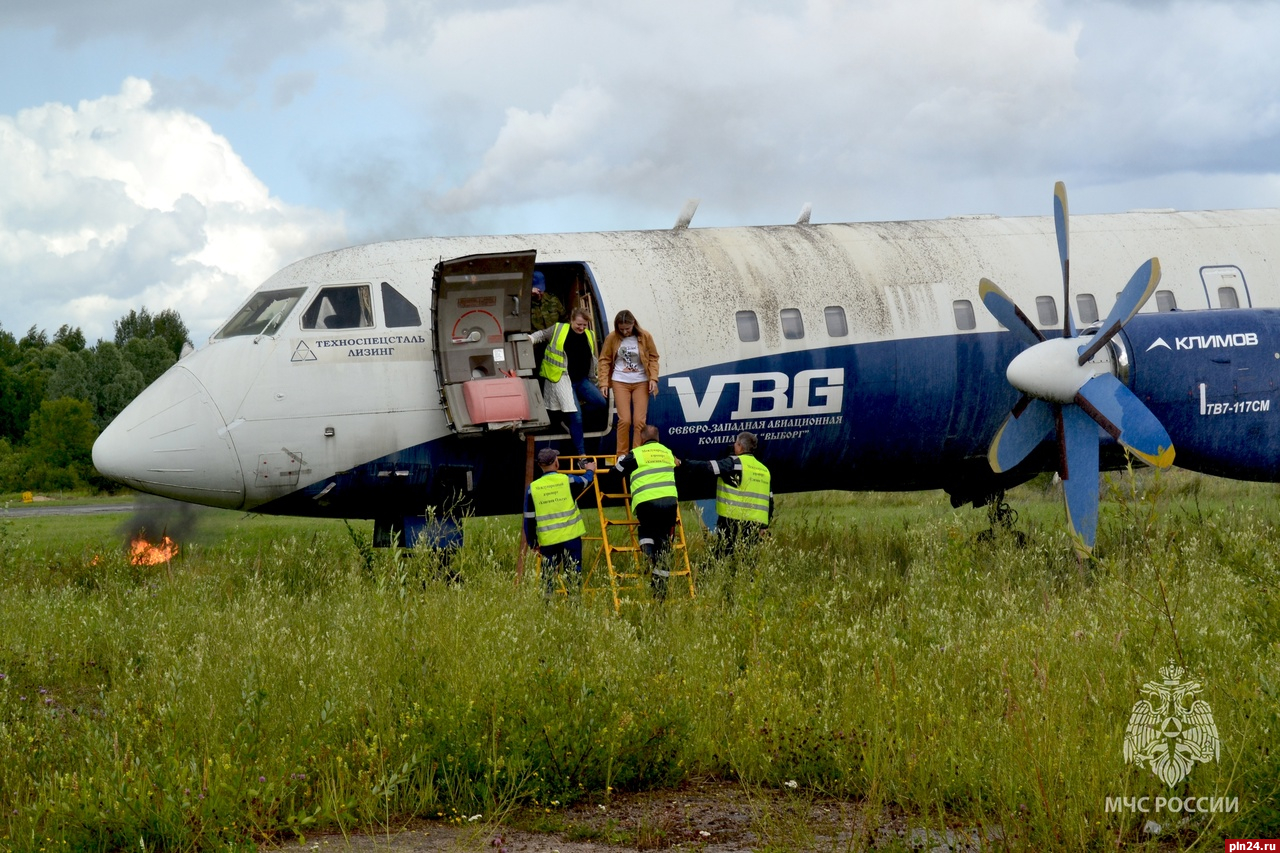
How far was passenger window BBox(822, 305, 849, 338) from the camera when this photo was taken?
14.0 meters

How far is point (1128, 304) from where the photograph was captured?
12961 millimetres

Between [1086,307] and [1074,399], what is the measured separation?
88.4 inches

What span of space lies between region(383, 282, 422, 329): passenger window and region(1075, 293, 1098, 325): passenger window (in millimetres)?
8097

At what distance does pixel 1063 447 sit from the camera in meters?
13.4

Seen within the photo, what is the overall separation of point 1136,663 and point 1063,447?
5077 millimetres

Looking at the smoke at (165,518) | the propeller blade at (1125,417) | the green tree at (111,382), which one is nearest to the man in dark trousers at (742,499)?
the propeller blade at (1125,417)

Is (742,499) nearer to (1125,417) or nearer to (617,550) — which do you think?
(617,550)

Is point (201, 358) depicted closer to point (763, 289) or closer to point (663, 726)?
point (763, 289)

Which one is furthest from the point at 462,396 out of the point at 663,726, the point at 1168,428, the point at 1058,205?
the point at 1168,428

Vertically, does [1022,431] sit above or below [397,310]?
below

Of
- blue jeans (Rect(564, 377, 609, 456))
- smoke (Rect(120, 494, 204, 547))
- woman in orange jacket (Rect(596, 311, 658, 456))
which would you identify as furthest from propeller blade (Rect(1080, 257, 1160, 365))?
smoke (Rect(120, 494, 204, 547))

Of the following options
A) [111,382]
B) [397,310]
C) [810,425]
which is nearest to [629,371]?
[810,425]

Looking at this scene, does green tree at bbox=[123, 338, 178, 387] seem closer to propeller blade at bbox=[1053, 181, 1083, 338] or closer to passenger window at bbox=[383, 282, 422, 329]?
passenger window at bbox=[383, 282, 422, 329]

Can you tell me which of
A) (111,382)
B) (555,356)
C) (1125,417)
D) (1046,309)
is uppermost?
(111,382)
